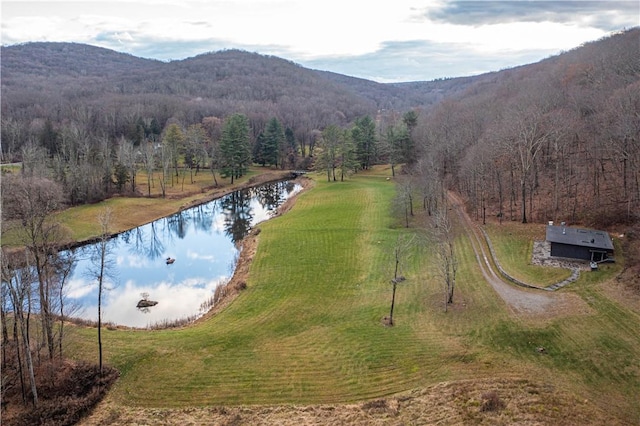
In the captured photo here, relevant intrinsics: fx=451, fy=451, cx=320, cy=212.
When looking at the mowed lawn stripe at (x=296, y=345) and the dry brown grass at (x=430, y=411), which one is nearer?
the dry brown grass at (x=430, y=411)

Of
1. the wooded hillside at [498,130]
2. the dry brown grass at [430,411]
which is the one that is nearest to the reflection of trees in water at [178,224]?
the wooded hillside at [498,130]

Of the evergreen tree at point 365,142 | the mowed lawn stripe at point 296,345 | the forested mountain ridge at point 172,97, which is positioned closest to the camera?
Answer: the mowed lawn stripe at point 296,345

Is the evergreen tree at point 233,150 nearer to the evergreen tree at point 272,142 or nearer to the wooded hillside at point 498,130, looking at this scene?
the evergreen tree at point 272,142

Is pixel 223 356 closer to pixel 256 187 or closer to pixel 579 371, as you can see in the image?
pixel 579 371

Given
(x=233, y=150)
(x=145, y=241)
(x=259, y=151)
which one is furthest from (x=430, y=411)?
(x=259, y=151)

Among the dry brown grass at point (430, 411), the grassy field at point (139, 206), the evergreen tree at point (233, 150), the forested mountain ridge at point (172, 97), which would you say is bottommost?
the dry brown grass at point (430, 411)

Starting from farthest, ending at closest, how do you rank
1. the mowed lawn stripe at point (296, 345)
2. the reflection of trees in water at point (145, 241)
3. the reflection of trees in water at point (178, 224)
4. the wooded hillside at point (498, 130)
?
1. the reflection of trees in water at point (178, 224)
2. the reflection of trees in water at point (145, 241)
3. the wooded hillside at point (498, 130)
4. the mowed lawn stripe at point (296, 345)
